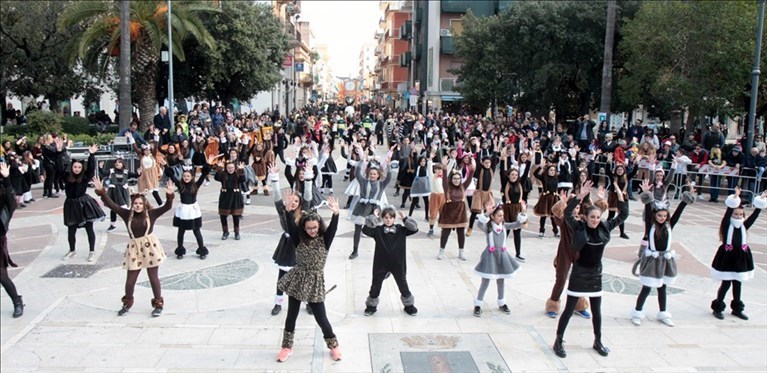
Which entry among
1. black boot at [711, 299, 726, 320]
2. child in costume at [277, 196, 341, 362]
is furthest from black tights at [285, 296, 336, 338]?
black boot at [711, 299, 726, 320]

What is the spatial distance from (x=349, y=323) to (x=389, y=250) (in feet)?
3.20

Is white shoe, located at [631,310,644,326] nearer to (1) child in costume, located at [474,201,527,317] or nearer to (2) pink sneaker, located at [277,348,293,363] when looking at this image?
(1) child in costume, located at [474,201,527,317]

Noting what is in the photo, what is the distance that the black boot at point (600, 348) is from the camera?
23.9 feet

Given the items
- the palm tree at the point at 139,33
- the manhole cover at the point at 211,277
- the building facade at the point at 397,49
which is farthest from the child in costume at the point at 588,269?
the building facade at the point at 397,49

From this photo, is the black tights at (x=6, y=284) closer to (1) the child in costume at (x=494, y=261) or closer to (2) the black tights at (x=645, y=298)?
(1) the child in costume at (x=494, y=261)

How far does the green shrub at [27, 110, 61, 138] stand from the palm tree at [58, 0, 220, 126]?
2.80m

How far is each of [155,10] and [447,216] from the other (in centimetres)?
1794

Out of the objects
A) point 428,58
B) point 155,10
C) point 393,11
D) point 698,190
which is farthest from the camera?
point 393,11

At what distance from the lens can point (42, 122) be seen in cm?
2122

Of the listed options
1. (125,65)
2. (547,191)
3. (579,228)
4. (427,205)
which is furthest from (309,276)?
(125,65)

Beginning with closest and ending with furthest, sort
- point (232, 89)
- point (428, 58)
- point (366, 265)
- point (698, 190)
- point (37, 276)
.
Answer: point (37, 276), point (366, 265), point (698, 190), point (232, 89), point (428, 58)

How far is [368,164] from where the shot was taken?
11.9 metres

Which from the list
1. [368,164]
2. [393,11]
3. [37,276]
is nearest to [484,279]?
[368,164]

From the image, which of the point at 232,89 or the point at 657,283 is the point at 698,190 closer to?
the point at 657,283
